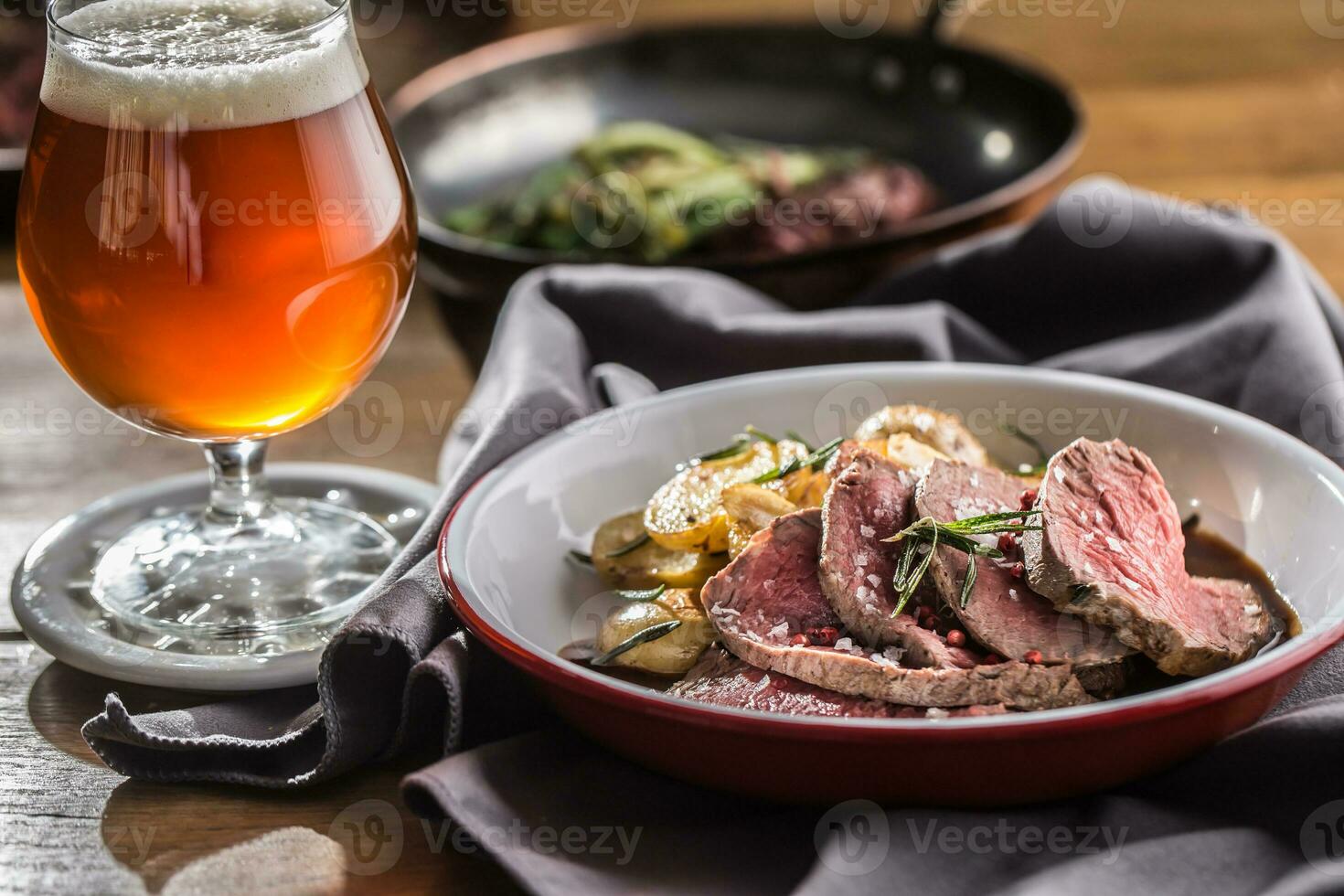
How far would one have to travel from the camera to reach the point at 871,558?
1470 millimetres

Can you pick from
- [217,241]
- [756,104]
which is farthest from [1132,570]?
[756,104]

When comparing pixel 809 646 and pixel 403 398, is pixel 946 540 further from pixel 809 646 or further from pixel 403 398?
pixel 403 398

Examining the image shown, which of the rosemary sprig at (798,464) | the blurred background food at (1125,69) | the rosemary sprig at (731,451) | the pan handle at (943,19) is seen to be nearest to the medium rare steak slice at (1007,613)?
the rosemary sprig at (798,464)

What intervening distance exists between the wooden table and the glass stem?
274 millimetres

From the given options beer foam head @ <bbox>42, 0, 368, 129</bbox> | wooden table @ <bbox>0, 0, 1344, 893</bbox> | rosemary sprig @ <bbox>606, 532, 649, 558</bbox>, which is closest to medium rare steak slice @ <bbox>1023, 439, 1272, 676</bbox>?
rosemary sprig @ <bbox>606, 532, 649, 558</bbox>

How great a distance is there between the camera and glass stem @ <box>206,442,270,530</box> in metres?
1.85

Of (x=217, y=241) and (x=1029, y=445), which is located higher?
(x=217, y=241)

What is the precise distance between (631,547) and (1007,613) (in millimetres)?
490

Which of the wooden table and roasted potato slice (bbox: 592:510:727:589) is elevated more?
roasted potato slice (bbox: 592:510:727:589)

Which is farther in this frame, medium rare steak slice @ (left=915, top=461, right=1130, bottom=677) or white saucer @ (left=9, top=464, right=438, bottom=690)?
white saucer @ (left=9, top=464, right=438, bottom=690)

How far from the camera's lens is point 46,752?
1540mm

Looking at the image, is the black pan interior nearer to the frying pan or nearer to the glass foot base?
the frying pan

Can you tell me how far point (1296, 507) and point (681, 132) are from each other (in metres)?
2.17

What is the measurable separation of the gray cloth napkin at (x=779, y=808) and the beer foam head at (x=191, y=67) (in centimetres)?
54
